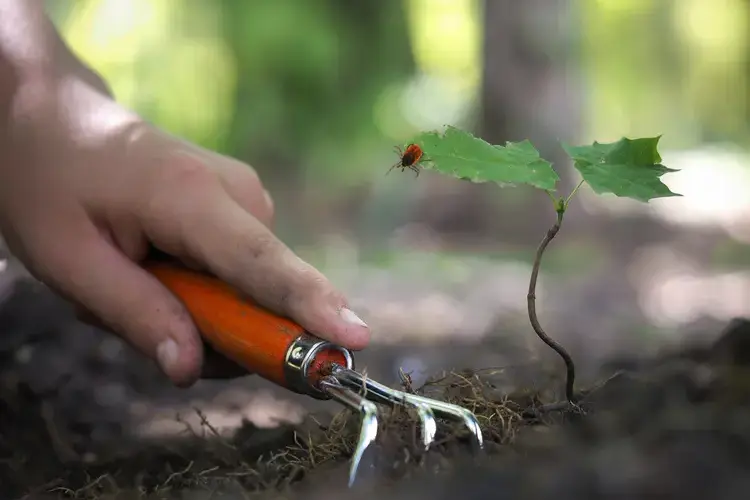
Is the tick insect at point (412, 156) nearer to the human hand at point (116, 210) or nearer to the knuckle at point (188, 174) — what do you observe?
the human hand at point (116, 210)

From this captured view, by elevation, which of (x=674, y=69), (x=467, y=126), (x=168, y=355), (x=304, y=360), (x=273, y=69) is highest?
(x=304, y=360)

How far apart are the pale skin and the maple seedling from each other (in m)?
0.33

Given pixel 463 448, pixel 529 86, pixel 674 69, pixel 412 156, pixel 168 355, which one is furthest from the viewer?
pixel 674 69

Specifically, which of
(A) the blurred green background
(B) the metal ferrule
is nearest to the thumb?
(B) the metal ferrule

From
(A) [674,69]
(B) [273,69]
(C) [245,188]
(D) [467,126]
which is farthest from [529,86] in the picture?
(A) [674,69]

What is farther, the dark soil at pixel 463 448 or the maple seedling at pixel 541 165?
the maple seedling at pixel 541 165

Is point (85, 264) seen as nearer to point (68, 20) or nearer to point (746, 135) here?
point (68, 20)

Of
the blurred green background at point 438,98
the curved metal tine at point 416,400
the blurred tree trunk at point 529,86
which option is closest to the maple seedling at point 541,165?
the curved metal tine at point 416,400

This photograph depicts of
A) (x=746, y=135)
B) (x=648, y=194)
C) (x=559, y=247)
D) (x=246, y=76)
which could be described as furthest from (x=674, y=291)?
(x=746, y=135)

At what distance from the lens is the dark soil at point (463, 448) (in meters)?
0.51

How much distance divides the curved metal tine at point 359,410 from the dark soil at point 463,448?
0.04 ft

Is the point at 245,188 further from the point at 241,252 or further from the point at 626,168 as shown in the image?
the point at 626,168

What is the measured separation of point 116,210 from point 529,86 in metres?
2.71

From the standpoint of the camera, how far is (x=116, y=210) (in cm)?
111
